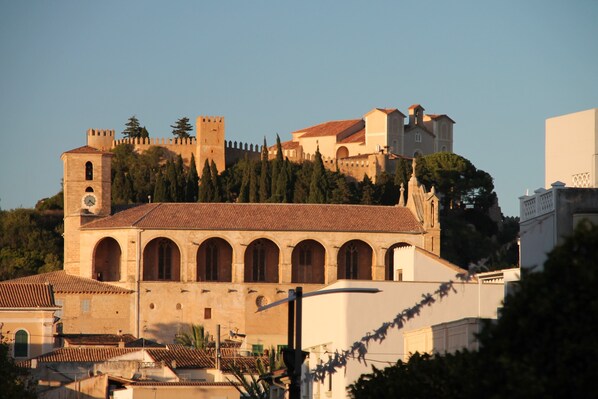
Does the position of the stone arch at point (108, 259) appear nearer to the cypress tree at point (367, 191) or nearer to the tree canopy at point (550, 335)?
the cypress tree at point (367, 191)

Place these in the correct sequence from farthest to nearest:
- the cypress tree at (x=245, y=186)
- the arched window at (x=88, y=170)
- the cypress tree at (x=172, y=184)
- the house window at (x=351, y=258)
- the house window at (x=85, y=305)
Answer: the cypress tree at (x=172, y=184) → the cypress tree at (x=245, y=186) → the arched window at (x=88, y=170) → the house window at (x=351, y=258) → the house window at (x=85, y=305)

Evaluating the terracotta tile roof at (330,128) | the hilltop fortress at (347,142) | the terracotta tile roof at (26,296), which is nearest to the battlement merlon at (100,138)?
the hilltop fortress at (347,142)

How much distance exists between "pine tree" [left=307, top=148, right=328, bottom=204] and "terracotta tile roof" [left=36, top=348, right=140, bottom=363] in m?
43.3

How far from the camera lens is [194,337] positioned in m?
88.9

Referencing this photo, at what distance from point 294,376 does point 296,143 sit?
121 meters

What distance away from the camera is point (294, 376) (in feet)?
81.1

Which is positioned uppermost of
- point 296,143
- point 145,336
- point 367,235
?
point 296,143

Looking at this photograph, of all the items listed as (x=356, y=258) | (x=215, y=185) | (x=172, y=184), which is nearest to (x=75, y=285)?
(x=356, y=258)

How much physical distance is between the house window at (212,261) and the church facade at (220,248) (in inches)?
3.3

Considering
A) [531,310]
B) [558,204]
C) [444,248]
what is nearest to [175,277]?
[444,248]

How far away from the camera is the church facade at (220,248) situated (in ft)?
310

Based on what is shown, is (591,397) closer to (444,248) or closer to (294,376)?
(294,376)

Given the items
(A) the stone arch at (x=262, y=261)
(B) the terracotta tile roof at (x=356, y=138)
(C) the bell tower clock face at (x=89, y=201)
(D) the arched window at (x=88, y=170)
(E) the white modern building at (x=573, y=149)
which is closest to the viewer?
(E) the white modern building at (x=573, y=149)

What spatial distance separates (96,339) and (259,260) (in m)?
18.0
